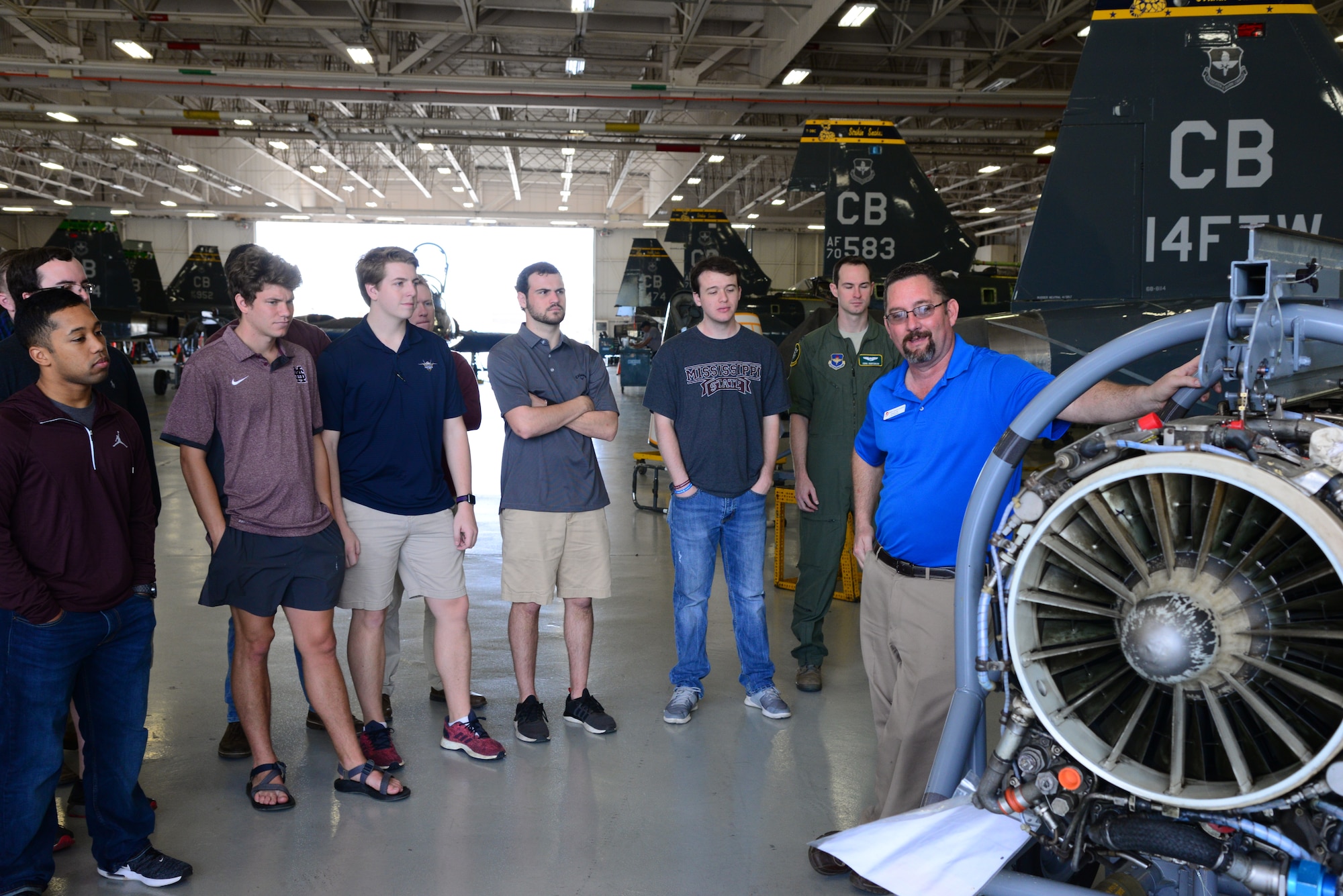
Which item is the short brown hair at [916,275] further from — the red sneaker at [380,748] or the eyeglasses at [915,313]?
the red sneaker at [380,748]

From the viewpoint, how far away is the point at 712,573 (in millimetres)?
3844

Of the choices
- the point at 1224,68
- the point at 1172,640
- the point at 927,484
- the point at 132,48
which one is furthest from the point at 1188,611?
the point at 132,48

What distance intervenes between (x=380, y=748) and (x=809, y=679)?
5.85 feet

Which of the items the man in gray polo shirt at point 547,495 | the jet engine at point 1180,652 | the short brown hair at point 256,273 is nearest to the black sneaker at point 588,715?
the man in gray polo shirt at point 547,495

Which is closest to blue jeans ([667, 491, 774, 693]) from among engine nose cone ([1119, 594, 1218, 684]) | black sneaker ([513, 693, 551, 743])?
black sneaker ([513, 693, 551, 743])

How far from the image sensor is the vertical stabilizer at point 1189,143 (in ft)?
13.8

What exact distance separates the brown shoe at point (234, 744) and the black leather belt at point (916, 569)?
2.32 metres

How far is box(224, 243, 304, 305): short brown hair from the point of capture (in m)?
2.94

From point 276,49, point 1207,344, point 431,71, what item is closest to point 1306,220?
point 1207,344

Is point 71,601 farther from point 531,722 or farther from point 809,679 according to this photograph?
point 809,679

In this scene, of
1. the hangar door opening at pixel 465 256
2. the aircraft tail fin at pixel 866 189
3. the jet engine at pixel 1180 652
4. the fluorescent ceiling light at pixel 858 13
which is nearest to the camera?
the jet engine at pixel 1180 652

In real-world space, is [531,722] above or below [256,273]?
below

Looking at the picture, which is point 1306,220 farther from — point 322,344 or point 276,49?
point 276,49

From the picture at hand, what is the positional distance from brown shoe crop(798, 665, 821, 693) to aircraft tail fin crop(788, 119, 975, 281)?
5.46 metres
